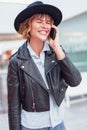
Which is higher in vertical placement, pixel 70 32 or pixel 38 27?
pixel 38 27

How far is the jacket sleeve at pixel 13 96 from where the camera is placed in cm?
108

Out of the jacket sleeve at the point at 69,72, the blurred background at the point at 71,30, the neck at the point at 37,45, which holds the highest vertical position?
the neck at the point at 37,45

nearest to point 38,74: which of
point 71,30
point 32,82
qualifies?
point 32,82

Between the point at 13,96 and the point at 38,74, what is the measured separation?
0.49 ft

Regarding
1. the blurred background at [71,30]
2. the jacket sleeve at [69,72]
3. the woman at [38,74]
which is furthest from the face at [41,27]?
the blurred background at [71,30]

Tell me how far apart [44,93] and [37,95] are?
32 millimetres

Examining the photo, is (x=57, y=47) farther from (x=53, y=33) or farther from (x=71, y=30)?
(x=71, y=30)

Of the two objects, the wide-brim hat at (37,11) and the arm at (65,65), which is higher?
the wide-brim hat at (37,11)

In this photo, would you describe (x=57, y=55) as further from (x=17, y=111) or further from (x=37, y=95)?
(x=17, y=111)

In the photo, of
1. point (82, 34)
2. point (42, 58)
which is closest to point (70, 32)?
point (82, 34)

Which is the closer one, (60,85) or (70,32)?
(60,85)

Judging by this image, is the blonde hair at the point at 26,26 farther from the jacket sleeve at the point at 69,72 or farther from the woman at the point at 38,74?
the jacket sleeve at the point at 69,72

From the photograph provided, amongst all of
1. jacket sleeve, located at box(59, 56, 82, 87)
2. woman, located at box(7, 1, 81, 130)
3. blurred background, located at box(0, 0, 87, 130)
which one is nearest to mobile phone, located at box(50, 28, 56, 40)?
woman, located at box(7, 1, 81, 130)

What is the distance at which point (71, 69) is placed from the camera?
109 cm
